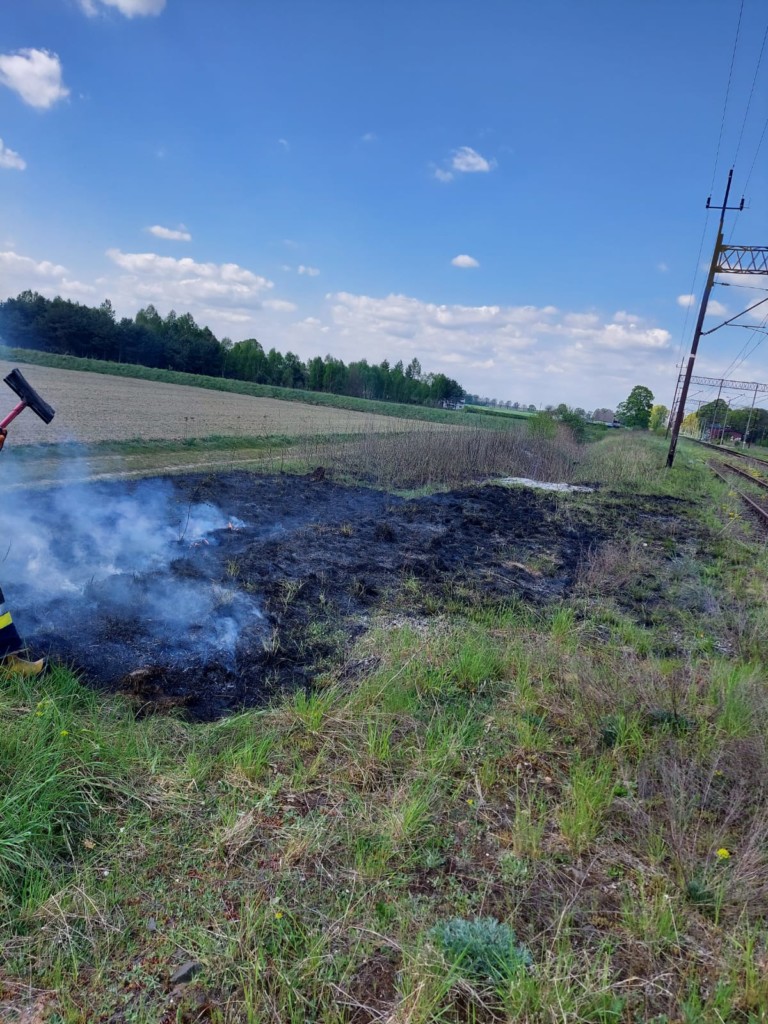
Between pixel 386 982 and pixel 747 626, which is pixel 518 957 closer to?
pixel 386 982

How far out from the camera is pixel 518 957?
74.8 inches

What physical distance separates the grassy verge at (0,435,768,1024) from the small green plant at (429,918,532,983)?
0.01 meters

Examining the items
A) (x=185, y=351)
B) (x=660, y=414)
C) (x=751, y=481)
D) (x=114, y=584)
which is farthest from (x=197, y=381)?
(x=660, y=414)

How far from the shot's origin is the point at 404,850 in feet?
8.01

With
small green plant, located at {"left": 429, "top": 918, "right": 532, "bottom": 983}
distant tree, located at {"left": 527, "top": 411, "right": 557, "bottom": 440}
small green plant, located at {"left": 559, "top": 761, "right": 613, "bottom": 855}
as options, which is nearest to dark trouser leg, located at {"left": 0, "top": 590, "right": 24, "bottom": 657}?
small green plant, located at {"left": 429, "top": 918, "right": 532, "bottom": 983}

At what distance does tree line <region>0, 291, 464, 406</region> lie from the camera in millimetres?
40375

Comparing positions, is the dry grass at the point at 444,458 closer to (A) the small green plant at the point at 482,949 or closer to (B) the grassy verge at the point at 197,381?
(B) the grassy verge at the point at 197,381

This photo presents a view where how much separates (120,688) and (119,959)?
215 cm

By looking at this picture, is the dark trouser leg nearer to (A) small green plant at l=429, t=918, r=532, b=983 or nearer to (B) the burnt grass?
(B) the burnt grass

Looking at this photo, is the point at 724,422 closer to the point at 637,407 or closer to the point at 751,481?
the point at 637,407

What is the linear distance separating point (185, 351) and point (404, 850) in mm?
60673

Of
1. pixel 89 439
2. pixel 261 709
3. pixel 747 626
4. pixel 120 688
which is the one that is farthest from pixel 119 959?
pixel 89 439

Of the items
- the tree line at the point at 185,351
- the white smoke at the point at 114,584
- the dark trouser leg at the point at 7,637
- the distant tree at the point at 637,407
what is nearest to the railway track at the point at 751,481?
the white smoke at the point at 114,584

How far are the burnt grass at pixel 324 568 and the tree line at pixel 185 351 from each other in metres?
22.6
